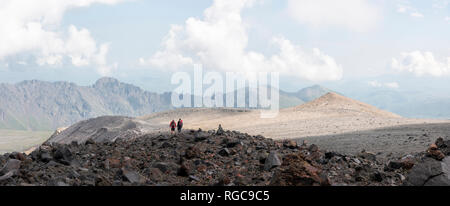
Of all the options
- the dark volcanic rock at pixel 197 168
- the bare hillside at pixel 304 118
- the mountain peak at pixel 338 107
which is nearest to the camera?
the dark volcanic rock at pixel 197 168

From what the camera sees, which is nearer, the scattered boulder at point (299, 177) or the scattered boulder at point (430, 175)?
the scattered boulder at point (430, 175)

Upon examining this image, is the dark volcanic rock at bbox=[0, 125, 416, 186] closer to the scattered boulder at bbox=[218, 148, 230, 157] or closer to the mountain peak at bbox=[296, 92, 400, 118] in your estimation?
the scattered boulder at bbox=[218, 148, 230, 157]

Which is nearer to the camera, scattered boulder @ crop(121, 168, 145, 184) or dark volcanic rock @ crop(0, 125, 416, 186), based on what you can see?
dark volcanic rock @ crop(0, 125, 416, 186)

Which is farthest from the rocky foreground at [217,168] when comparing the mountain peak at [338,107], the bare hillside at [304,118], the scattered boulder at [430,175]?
the mountain peak at [338,107]

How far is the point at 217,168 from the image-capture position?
1262 centimetres

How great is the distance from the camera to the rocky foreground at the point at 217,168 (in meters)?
9.86

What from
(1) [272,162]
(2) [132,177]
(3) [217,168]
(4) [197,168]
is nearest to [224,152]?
(3) [217,168]

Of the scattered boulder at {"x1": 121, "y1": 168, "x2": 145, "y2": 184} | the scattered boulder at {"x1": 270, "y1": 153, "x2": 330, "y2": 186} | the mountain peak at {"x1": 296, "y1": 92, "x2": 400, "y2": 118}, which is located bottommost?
the scattered boulder at {"x1": 121, "y1": 168, "x2": 145, "y2": 184}

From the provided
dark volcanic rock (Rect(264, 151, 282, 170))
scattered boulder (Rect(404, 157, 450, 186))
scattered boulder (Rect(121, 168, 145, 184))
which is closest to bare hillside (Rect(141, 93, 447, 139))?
dark volcanic rock (Rect(264, 151, 282, 170))

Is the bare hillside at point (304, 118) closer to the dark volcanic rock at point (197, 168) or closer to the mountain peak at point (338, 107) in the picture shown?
the mountain peak at point (338, 107)

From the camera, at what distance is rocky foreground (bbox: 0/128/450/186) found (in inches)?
388

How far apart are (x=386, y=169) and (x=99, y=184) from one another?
340 inches

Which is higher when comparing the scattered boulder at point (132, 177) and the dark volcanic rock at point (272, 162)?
the dark volcanic rock at point (272, 162)
